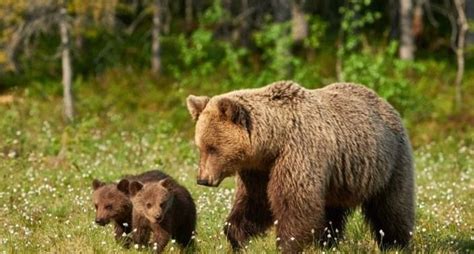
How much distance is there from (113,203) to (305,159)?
1908 mm

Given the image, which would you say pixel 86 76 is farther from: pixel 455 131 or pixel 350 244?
pixel 350 244

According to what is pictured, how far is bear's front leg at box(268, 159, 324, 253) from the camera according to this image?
790 centimetres

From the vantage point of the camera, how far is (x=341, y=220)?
30.1ft

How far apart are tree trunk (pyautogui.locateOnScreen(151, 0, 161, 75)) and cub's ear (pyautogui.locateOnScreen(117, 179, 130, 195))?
17.0m

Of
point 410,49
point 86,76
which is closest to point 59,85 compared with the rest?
point 86,76

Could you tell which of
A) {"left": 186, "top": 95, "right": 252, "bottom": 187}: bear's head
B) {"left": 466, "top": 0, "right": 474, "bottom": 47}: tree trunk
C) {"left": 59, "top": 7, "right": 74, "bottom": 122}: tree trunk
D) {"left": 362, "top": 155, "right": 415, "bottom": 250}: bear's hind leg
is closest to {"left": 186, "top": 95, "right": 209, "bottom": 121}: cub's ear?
{"left": 186, "top": 95, "right": 252, "bottom": 187}: bear's head

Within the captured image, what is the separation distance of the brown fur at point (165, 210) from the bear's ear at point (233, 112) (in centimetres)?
103

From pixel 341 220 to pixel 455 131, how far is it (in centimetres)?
1409

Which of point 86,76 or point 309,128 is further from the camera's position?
point 86,76

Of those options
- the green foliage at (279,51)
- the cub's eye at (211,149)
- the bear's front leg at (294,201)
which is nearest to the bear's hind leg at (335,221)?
the bear's front leg at (294,201)

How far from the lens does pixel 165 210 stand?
8.33 metres

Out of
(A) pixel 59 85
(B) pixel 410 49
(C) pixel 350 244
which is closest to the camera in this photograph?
(C) pixel 350 244

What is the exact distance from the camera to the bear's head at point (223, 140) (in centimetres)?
782

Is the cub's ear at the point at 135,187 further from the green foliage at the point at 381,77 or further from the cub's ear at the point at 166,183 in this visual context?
the green foliage at the point at 381,77
